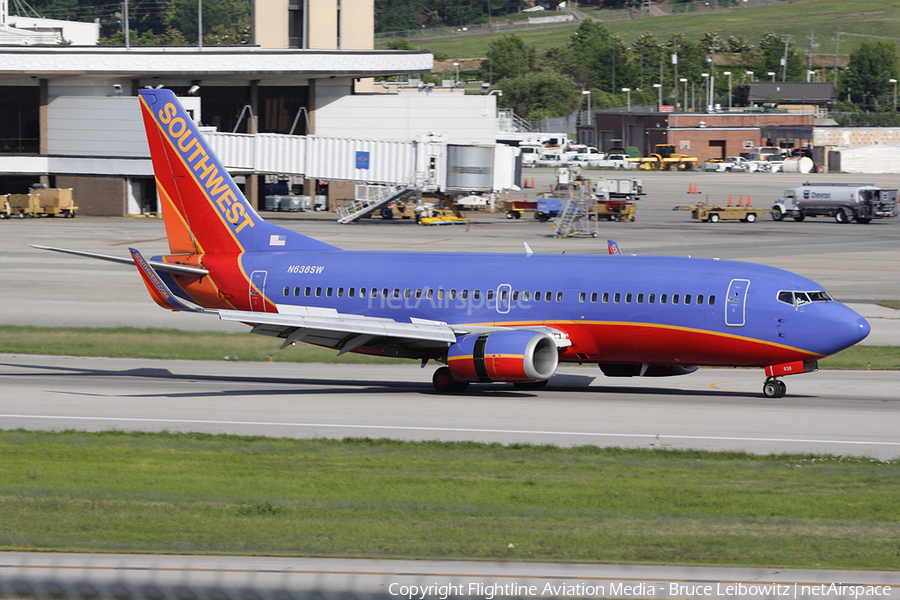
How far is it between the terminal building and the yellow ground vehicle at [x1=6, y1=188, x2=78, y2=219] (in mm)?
3278

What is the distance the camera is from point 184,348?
45125 mm

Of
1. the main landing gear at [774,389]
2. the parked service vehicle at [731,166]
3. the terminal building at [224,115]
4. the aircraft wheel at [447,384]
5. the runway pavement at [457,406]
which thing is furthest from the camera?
the parked service vehicle at [731,166]

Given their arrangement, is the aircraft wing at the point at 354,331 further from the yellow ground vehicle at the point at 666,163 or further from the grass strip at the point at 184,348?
the yellow ground vehicle at the point at 666,163

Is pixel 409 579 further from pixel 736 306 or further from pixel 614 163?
pixel 614 163

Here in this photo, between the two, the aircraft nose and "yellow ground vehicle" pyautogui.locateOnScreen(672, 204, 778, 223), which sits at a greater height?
"yellow ground vehicle" pyautogui.locateOnScreen(672, 204, 778, 223)

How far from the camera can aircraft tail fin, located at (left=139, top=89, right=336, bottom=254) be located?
40.0m

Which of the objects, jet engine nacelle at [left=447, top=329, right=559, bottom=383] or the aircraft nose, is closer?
the aircraft nose

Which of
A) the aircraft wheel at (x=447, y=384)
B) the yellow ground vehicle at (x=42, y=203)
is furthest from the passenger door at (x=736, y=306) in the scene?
the yellow ground vehicle at (x=42, y=203)

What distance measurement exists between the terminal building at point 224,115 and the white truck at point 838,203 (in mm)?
34444

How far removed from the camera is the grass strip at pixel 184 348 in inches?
1732

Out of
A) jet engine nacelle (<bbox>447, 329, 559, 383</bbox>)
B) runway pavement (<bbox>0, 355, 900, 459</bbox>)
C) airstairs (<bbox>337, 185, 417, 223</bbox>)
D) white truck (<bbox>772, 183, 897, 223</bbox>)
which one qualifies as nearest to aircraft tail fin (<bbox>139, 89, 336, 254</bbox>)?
runway pavement (<bbox>0, 355, 900, 459</bbox>)

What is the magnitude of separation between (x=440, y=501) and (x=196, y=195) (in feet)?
73.8

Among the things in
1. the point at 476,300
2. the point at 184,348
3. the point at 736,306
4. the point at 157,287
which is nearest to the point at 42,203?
the point at 184,348

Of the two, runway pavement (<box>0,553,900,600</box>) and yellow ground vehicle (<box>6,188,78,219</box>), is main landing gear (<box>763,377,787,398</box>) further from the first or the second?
yellow ground vehicle (<box>6,188,78,219</box>)
